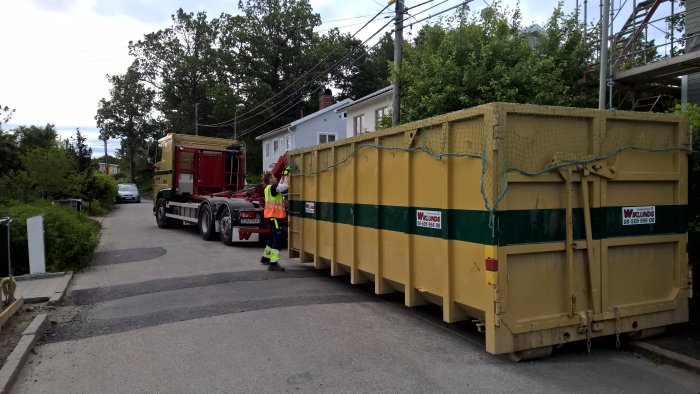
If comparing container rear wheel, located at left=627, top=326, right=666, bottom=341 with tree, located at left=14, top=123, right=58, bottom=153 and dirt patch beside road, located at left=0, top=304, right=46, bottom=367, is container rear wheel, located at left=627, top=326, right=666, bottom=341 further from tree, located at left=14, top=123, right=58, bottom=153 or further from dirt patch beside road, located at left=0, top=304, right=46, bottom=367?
tree, located at left=14, top=123, right=58, bottom=153

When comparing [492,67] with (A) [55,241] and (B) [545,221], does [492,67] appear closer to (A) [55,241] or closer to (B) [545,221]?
(B) [545,221]

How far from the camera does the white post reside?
27.8 ft

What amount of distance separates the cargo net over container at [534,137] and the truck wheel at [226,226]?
8.17 metres

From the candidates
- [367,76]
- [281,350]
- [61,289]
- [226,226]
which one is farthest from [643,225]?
[367,76]

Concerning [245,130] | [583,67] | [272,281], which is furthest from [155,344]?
[245,130]

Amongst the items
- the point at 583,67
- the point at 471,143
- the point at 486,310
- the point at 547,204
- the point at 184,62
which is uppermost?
the point at 184,62

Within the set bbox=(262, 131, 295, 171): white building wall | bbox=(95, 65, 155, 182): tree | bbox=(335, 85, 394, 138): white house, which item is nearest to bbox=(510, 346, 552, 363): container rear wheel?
bbox=(335, 85, 394, 138): white house

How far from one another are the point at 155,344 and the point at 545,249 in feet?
13.4

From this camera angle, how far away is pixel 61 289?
25.0 ft

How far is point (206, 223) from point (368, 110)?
1349 cm

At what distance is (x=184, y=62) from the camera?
55.1 m

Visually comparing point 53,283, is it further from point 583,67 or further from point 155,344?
point 583,67

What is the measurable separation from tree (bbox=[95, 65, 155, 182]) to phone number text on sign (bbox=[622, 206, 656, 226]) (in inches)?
2443

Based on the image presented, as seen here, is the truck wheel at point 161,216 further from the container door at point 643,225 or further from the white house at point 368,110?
the container door at point 643,225
